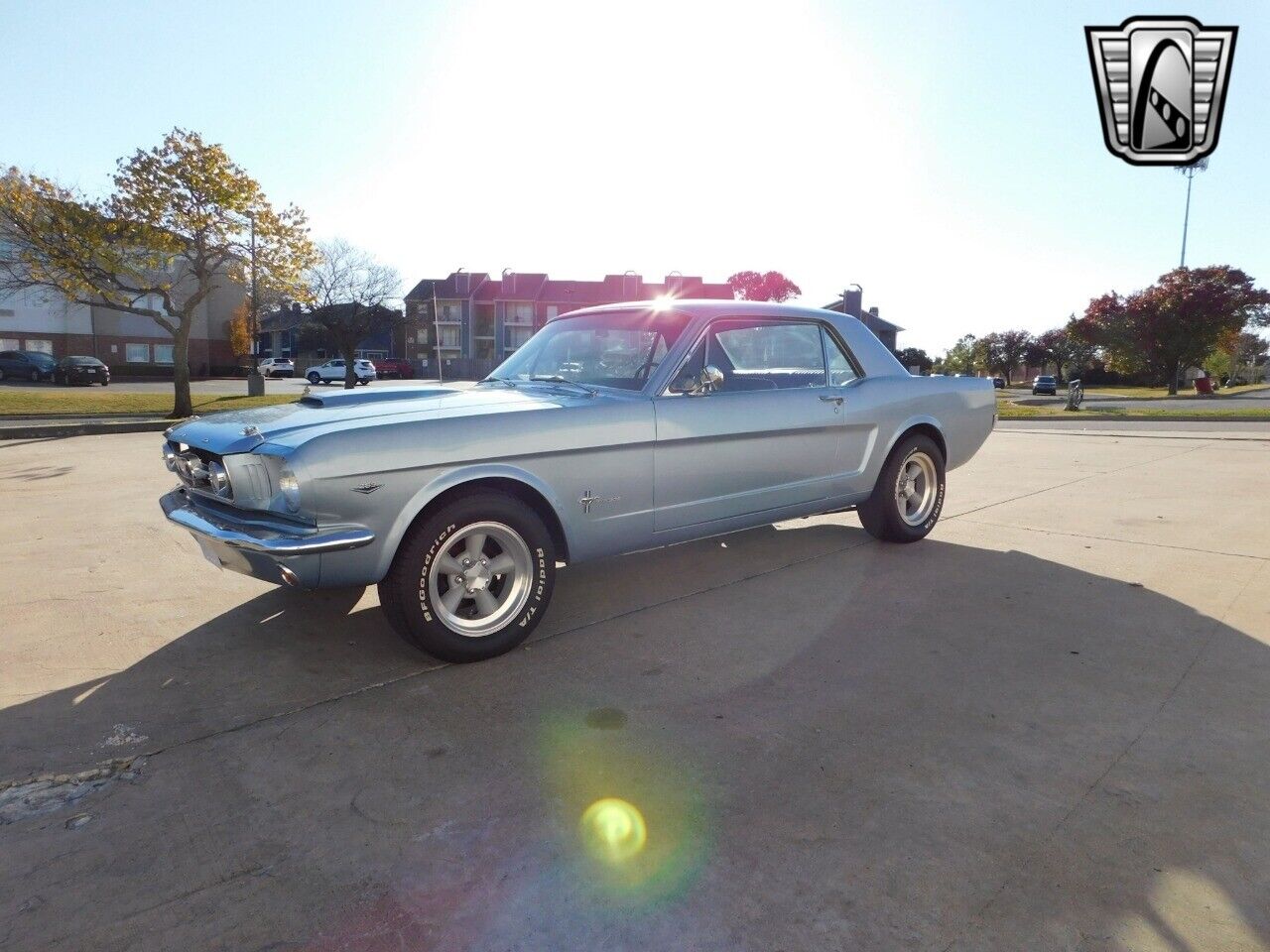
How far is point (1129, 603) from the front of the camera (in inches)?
155

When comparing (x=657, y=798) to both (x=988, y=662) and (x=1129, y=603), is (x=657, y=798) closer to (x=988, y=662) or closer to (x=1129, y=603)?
(x=988, y=662)

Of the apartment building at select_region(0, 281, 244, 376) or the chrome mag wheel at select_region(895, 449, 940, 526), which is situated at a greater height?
the apartment building at select_region(0, 281, 244, 376)

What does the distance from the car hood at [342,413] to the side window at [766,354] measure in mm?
936

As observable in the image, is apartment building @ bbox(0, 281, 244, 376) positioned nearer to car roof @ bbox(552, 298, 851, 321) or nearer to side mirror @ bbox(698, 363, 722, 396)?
car roof @ bbox(552, 298, 851, 321)

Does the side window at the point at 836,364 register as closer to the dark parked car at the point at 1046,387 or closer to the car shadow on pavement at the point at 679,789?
the car shadow on pavement at the point at 679,789

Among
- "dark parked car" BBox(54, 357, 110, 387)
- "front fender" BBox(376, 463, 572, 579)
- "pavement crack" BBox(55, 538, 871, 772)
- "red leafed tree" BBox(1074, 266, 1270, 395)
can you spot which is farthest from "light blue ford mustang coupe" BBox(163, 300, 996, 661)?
"red leafed tree" BBox(1074, 266, 1270, 395)

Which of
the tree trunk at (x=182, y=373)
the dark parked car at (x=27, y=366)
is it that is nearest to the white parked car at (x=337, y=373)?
the dark parked car at (x=27, y=366)

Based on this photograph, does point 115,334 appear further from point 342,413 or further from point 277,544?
point 277,544

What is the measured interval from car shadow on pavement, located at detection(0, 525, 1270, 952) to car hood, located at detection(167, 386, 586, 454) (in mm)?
942

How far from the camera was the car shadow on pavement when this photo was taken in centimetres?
174

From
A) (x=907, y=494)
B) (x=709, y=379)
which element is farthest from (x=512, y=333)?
(x=709, y=379)

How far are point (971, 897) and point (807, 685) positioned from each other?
118 cm

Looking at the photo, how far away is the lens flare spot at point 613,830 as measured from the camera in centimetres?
198

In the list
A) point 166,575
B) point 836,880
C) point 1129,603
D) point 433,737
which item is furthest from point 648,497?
point 166,575
